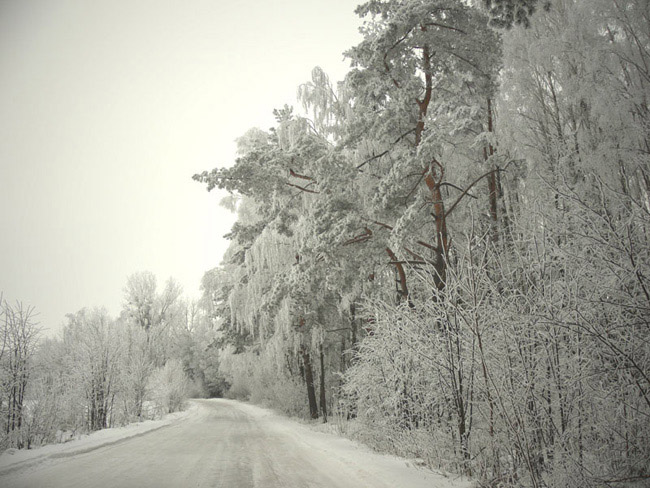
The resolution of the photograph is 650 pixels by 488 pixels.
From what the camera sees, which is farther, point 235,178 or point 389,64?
point 235,178

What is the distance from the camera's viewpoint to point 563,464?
3139 millimetres

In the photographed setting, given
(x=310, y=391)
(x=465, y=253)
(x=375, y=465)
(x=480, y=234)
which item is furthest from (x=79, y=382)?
(x=465, y=253)

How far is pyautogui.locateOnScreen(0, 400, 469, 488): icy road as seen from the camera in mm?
4801

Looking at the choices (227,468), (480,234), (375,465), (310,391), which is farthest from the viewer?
(310,391)

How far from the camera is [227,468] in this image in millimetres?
5738

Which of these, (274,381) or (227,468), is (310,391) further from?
(227,468)

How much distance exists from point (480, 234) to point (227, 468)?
5.93 meters

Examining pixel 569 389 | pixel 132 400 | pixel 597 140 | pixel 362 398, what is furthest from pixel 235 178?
pixel 132 400

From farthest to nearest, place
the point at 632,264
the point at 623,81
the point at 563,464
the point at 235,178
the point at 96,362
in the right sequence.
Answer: the point at 96,362, the point at 623,81, the point at 235,178, the point at 563,464, the point at 632,264

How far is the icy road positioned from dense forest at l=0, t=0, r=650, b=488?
0.61 m

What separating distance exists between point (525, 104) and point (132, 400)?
1907 cm

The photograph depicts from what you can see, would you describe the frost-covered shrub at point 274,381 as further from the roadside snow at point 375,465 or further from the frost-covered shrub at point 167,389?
the roadside snow at point 375,465

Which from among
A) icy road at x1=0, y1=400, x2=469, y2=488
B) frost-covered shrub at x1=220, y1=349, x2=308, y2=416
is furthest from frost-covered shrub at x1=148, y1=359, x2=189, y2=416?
icy road at x1=0, y1=400, x2=469, y2=488

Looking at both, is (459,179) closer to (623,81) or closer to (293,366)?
(623,81)
